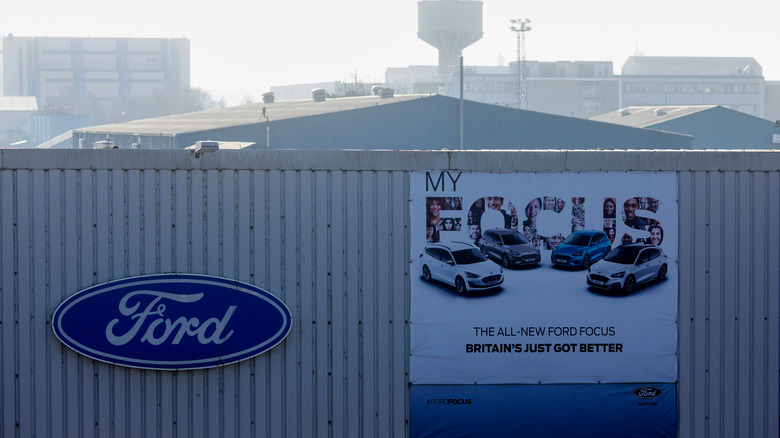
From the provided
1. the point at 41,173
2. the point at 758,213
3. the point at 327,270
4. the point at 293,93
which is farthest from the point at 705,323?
the point at 293,93

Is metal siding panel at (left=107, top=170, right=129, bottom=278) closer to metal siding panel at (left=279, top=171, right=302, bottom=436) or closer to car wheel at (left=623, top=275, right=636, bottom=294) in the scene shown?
→ metal siding panel at (left=279, top=171, right=302, bottom=436)

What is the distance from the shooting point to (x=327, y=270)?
8.60 meters

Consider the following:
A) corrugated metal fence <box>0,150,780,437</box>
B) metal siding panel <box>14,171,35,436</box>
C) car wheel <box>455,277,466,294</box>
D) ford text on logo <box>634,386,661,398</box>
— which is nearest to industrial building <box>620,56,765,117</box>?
corrugated metal fence <box>0,150,780,437</box>

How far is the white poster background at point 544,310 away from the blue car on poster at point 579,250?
7 centimetres

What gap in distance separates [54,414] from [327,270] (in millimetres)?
Result: 2742

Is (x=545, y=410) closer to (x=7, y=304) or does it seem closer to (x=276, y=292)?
(x=276, y=292)

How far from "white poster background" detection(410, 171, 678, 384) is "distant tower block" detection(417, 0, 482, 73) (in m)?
121

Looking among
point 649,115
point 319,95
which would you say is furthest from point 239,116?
point 649,115

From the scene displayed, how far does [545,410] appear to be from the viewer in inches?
347

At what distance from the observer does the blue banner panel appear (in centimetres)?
875

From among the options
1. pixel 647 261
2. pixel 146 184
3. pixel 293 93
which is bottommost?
pixel 647 261

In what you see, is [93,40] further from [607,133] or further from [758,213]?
[758,213]

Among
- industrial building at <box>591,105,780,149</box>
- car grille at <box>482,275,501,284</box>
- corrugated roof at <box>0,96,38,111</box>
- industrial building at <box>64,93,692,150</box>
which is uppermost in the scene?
corrugated roof at <box>0,96,38,111</box>

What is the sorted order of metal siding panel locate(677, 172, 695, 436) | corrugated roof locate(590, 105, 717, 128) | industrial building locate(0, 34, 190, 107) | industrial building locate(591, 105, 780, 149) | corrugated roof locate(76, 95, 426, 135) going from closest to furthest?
metal siding panel locate(677, 172, 695, 436) → corrugated roof locate(76, 95, 426, 135) → industrial building locate(591, 105, 780, 149) → corrugated roof locate(590, 105, 717, 128) → industrial building locate(0, 34, 190, 107)
